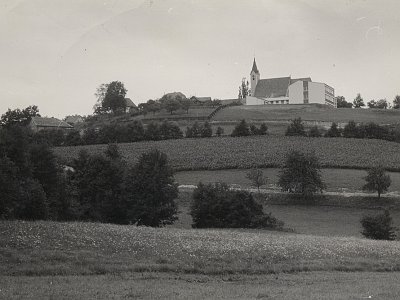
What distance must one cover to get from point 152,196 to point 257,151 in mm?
52541

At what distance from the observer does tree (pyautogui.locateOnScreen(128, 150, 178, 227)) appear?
182ft

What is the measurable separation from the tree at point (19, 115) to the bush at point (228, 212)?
8986 cm

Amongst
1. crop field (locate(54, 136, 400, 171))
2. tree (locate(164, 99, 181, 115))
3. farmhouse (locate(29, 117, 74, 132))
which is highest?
tree (locate(164, 99, 181, 115))

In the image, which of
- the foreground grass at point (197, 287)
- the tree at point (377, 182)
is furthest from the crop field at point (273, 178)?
the foreground grass at point (197, 287)

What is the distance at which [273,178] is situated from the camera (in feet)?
291

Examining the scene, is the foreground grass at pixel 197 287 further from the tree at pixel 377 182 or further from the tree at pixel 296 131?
the tree at pixel 296 131

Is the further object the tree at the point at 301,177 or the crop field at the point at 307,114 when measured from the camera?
the crop field at the point at 307,114

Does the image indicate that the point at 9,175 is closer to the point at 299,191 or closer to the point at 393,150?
the point at 299,191

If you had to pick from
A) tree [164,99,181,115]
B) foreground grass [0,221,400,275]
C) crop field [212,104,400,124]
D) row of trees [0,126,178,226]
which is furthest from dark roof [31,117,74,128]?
foreground grass [0,221,400,275]

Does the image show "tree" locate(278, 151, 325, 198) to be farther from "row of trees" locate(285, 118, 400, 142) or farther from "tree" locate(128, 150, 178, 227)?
"row of trees" locate(285, 118, 400, 142)

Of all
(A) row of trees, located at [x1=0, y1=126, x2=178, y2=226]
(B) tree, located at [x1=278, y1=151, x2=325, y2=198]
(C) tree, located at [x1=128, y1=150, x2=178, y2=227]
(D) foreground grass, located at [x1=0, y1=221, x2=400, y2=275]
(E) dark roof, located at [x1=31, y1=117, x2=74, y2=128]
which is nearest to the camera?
(D) foreground grass, located at [x1=0, y1=221, x2=400, y2=275]

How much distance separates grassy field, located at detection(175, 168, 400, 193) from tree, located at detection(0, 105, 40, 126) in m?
62.3

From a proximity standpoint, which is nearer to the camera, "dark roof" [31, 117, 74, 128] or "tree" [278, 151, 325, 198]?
"tree" [278, 151, 325, 198]

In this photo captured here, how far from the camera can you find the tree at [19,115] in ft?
455
